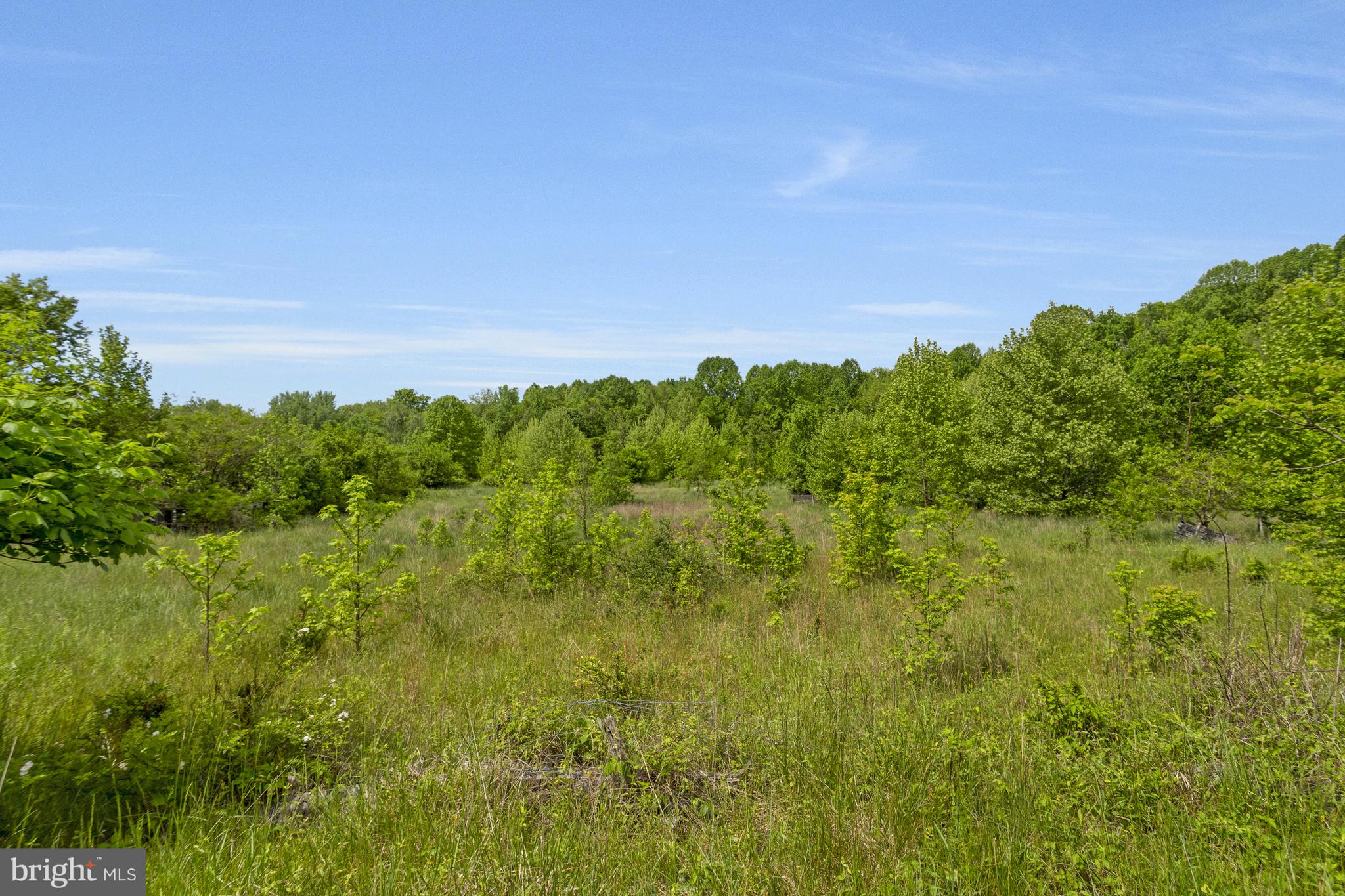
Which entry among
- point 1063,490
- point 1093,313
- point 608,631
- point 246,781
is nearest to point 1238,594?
point 608,631

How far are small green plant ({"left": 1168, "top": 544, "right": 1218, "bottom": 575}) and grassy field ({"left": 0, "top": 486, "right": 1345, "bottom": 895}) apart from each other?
487 centimetres

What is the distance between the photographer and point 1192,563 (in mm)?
11016

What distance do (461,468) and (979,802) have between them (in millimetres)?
47288

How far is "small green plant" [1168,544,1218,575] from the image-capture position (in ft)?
35.3

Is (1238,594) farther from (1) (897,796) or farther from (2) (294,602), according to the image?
(2) (294,602)

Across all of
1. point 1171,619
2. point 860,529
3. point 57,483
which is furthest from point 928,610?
point 57,483

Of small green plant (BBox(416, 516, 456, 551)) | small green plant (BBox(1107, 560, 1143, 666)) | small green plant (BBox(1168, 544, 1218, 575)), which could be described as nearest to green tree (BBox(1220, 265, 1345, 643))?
small green plant (BBox(1168, 544, 1218, 575))

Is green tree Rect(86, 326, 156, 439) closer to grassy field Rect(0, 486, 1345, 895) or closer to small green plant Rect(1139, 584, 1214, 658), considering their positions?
grassy field Rect(0, 486, 1345, 895)

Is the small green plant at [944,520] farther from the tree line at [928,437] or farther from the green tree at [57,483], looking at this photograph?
the green tree at [57,483]

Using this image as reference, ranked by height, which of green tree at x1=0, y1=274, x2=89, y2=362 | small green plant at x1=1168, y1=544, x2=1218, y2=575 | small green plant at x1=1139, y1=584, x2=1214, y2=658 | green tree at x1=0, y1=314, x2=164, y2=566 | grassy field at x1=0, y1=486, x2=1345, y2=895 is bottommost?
small green plant at x1=1168, y1=544, x2=1218, y2=575

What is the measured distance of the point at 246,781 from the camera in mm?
3941

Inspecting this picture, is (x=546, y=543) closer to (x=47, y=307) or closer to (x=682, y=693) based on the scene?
(x=682, y=693)

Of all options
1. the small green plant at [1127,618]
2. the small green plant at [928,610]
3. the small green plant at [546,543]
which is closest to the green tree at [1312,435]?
A: the small green plant at [1127,618]

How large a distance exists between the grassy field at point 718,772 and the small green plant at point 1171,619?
38 cm
